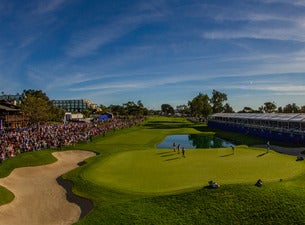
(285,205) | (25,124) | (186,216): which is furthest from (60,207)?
(25,124)

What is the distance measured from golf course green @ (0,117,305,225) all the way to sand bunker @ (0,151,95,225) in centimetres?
171

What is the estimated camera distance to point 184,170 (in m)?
33.3

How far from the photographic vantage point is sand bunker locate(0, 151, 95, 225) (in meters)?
22.7

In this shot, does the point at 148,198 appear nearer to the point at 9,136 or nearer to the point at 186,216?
the point at 186,216

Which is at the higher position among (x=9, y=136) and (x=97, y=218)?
(x=9, y=136)

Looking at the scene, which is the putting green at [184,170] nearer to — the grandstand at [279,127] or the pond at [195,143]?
the grandstand at [279,127]

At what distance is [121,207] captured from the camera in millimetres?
22750

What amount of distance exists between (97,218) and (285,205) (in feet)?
43.2

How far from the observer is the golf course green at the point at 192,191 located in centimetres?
2100

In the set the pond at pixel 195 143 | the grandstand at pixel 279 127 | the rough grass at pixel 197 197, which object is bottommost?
the pond at pixel 195 143

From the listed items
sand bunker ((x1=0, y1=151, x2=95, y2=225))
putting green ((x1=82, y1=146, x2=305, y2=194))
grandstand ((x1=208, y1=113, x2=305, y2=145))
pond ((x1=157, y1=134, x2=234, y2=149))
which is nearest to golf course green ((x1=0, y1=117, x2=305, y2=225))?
putting green ((x1=82, y1=146, x2=305, y2=194))

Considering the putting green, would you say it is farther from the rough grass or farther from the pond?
the pond

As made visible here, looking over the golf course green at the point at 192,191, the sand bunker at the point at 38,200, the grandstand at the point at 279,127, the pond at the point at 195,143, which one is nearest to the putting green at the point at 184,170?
the golf course green at the point at 192,191

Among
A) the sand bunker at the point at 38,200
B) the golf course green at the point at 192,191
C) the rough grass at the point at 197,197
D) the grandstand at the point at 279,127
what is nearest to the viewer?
the rough grass at the point at 197,197
